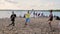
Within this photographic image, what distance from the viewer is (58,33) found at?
2642 cm

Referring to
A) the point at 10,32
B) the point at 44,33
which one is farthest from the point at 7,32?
the point at 44,33

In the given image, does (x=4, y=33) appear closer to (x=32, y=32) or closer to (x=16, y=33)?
(x=16, y=33)

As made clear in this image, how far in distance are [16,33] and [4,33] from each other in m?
1.20

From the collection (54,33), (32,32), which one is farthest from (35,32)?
(54,33)

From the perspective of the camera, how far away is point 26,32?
88.1 feet

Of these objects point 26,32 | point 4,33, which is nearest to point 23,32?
point 26,32

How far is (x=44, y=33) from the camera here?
26234mm

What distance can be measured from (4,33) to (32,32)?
2912mm

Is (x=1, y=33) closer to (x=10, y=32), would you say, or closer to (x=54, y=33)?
(x=10, y=32)

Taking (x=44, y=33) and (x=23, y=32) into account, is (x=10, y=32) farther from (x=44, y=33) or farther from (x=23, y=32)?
(x=44, y=33)

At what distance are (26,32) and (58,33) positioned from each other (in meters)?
3.28

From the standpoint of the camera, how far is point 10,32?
27.0 meters

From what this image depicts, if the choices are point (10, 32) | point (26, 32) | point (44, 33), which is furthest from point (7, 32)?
point (44, 33)

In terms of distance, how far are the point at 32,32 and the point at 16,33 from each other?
1756 mm
